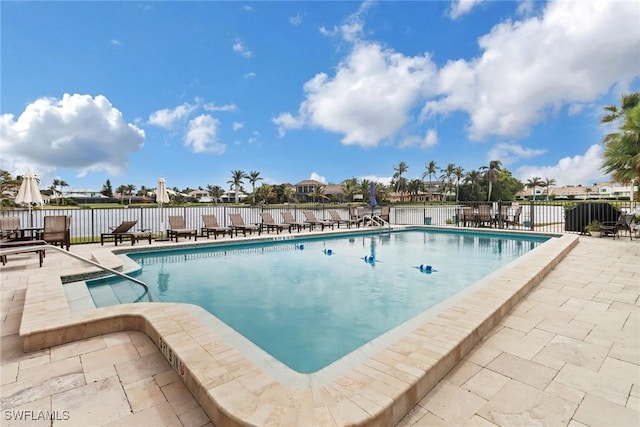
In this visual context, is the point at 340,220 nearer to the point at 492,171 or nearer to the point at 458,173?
the point at 492,171

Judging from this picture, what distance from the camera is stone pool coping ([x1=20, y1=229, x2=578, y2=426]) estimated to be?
1723 millimetres

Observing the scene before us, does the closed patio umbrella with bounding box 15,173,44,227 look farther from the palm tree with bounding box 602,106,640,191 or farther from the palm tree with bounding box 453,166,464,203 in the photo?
the palm tree with bounding box 453,166,464,203

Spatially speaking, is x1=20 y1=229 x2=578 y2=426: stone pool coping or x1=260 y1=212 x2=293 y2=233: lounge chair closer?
x1=20 y1=229 x2=578 y2=426: stone pool coping

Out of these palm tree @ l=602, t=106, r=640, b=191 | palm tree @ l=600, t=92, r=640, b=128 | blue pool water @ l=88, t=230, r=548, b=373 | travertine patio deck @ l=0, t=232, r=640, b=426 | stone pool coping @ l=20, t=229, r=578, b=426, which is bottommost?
blue pool water @ l=88, t=230, r=548, b=373

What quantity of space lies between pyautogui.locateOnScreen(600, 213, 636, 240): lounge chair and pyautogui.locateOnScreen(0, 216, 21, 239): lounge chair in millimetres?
16262

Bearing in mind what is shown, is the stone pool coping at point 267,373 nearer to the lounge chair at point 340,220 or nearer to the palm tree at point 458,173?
the lounge chair at point 340,220

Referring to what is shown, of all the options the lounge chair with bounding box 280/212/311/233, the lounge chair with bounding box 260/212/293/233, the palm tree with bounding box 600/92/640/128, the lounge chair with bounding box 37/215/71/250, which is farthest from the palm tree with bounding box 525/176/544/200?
the lounge chair with bounding box 37/215/71/250

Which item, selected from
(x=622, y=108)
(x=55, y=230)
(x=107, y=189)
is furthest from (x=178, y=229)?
(x=107, y=189)

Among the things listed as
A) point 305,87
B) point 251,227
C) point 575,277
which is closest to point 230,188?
point 305,87

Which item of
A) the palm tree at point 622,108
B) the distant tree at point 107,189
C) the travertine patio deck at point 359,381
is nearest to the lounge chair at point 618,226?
the palm tree at point 622,108

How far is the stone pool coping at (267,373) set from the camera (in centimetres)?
172

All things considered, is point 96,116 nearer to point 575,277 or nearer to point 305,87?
point 305,87

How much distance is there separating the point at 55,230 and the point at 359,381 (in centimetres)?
855

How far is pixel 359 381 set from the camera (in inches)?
79.5
